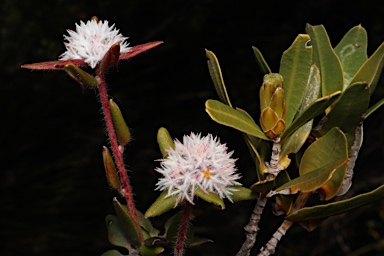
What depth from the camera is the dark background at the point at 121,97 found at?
170cm

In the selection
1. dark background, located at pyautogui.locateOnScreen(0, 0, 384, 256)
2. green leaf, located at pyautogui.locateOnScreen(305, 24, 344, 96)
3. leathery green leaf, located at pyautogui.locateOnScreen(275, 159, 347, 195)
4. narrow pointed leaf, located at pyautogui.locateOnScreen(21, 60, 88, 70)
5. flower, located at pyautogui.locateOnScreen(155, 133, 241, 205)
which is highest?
dark background, located at pyautogui.locateOnScreen(0, 0, 384, 256)

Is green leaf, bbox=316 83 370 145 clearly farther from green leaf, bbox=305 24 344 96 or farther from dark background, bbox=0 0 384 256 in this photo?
dark background, bbox=0 0 384 256

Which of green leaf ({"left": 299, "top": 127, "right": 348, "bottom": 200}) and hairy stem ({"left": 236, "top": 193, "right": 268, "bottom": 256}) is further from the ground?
green leaf ({"left": 299, "top": 127, "right": 348, "bottom": 200})

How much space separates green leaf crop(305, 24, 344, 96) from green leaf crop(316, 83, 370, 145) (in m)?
0.04

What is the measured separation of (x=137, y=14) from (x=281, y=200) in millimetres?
1124

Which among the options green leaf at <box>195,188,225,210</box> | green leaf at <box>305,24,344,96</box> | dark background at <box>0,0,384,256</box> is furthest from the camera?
dark background at <box>0,0,384,256</box>

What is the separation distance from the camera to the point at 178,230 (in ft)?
1.98

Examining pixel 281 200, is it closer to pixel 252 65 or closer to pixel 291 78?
pixel 291 78

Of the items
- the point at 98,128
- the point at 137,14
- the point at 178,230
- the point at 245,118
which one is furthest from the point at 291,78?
the point at 98,128

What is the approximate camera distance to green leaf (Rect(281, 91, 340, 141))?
0.54 meters

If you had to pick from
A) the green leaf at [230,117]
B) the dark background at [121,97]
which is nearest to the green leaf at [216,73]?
the green leaf at [230,117]

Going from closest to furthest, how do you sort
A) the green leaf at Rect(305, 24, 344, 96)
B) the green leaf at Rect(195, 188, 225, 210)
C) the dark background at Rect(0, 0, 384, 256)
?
the green leaf at Rect(195, 188, 225, 210), the green leaf at Rect(305, 24, 344, 96), the dark background at Rect(0, 0, 384, 256)

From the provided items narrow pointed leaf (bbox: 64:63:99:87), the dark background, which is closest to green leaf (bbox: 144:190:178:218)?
narrow pointed leaf (bbox: 64:63:99:87)

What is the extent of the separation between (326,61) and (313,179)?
0.14m
